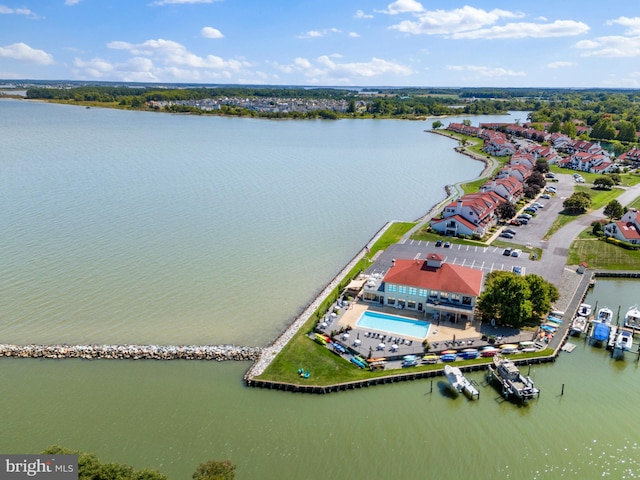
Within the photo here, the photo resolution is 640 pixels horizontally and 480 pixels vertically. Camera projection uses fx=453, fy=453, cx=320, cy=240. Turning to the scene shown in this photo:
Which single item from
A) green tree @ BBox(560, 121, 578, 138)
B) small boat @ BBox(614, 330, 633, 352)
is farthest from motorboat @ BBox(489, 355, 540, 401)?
green tree @ BBox(560, 121, 578, 138)

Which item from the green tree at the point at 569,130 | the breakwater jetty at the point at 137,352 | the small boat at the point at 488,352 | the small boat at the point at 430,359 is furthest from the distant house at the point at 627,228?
the green tree at the point at 569,130

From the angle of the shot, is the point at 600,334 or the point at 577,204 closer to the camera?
the point at 600,334

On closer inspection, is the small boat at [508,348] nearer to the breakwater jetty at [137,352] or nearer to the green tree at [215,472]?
the breakwater jetty at [137,352]

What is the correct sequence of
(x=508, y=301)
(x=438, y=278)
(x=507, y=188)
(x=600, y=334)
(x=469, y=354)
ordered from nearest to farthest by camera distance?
(x=469, y=354)
(x=508, y=301)
(x=600, y=334)
(x=438, y=278)
(x=507, y=188)

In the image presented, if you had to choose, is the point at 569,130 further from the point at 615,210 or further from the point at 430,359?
the point at 430,359

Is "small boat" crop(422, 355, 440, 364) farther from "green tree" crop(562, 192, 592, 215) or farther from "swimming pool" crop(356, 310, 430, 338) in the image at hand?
"green tree" crop(562, 192, 592, 215)

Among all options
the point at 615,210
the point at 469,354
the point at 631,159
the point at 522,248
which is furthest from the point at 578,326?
the point at 631,159

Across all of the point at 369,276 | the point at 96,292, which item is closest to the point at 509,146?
the point at 369,276

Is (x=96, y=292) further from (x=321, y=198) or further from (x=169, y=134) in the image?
(x=169, y=134)
